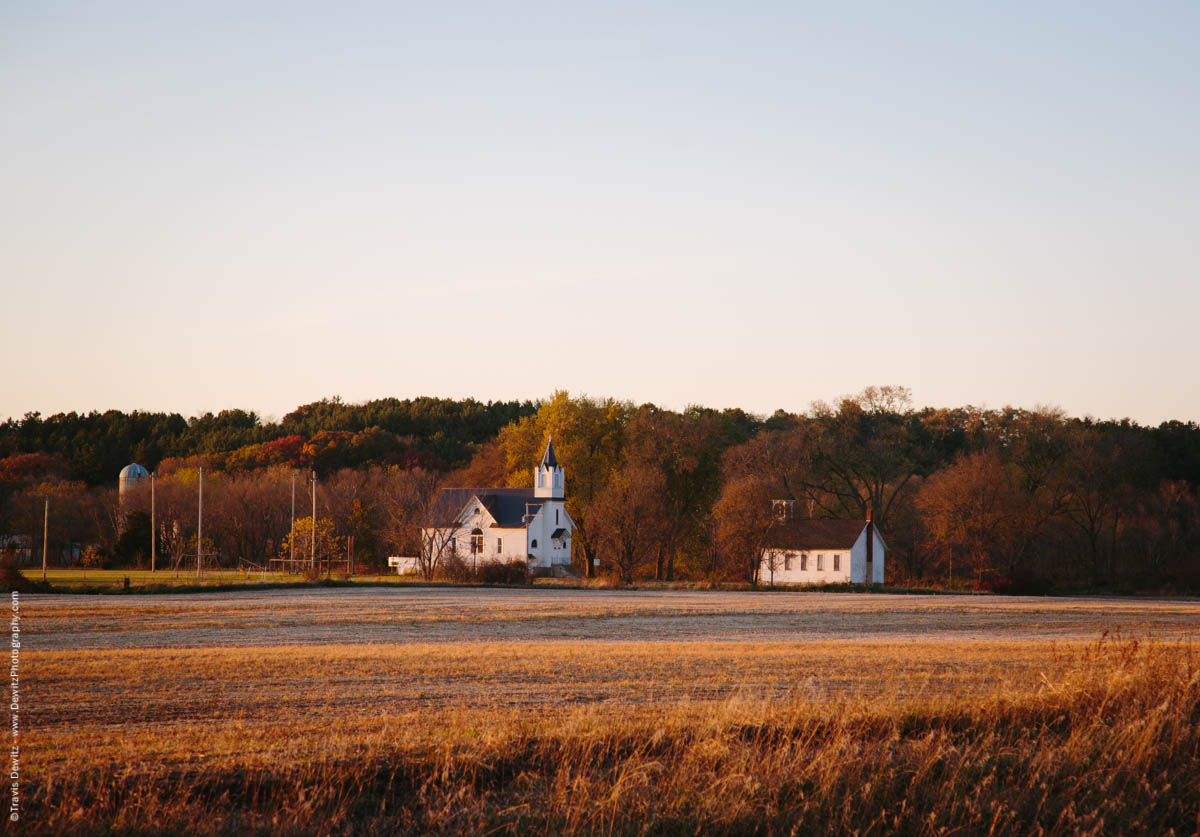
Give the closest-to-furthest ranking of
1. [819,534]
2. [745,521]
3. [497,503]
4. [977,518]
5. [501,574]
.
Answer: [501,574]
[745,521]
[977,518]
[819,534]
[497,503]

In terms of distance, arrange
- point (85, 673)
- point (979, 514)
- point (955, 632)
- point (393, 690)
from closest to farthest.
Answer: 1. point (393, 690)
2. point (85, 673)
3. point (955, 632)
4. point (979, 514)

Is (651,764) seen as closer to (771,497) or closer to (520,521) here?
(771,497)

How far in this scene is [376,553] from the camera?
3851 inches

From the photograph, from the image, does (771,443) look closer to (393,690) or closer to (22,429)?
(393,690)

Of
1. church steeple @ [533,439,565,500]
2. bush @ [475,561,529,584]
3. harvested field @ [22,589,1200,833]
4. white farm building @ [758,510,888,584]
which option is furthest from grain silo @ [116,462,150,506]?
harvested field @ [22,589,1200,833]

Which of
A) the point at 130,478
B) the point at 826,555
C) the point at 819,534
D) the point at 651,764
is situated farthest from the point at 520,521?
the point at 651,764

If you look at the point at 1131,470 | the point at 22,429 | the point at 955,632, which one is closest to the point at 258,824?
the point at 955,632

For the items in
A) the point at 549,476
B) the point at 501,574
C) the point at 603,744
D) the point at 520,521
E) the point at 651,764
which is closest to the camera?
the point at 651,764

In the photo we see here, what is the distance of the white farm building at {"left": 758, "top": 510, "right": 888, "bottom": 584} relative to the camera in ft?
283

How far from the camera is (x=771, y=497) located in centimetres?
8381

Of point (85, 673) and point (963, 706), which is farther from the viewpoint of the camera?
point (85, 673)

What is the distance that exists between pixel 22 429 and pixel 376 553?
68221 mm

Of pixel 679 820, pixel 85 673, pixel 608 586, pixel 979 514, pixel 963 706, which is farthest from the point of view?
pixel 979 514

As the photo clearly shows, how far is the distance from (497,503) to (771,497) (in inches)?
1006
